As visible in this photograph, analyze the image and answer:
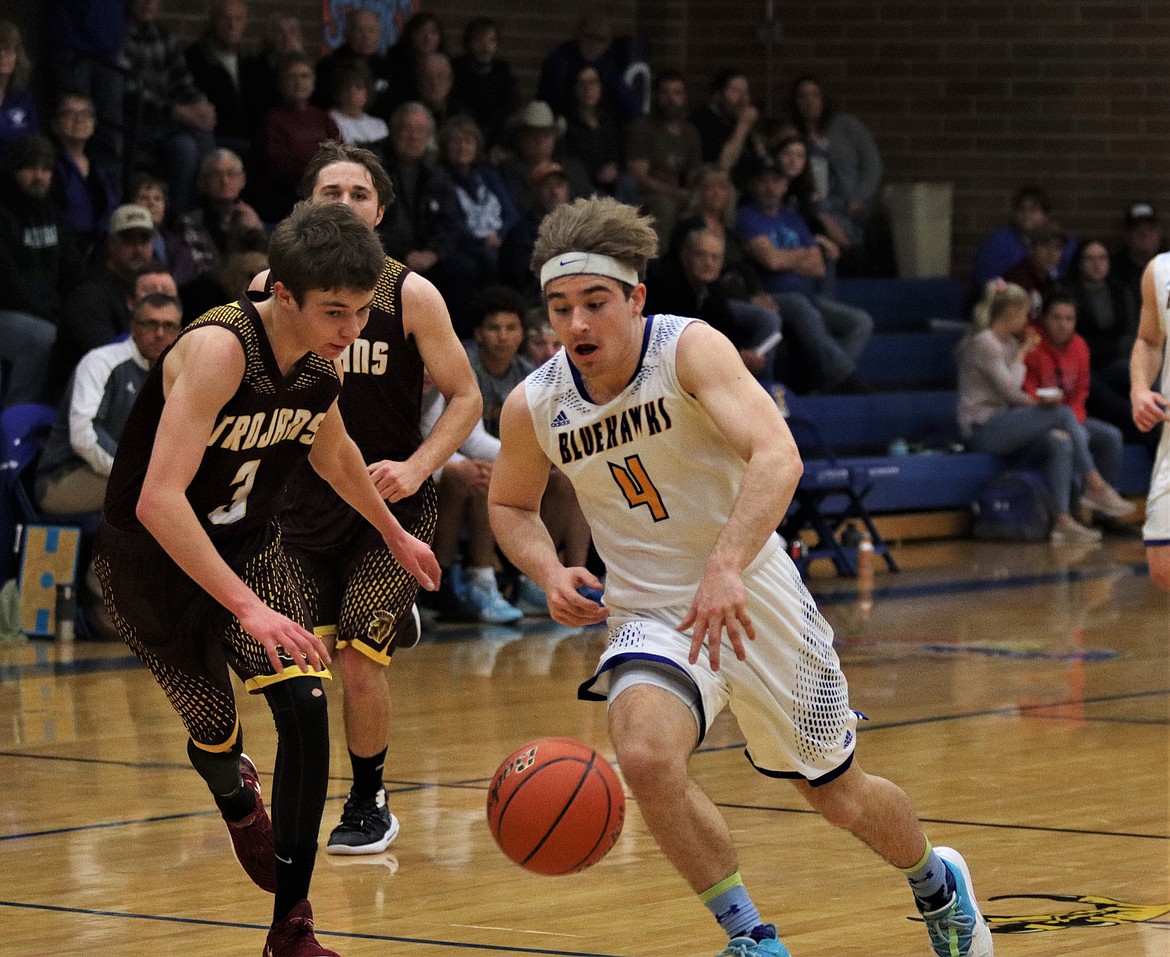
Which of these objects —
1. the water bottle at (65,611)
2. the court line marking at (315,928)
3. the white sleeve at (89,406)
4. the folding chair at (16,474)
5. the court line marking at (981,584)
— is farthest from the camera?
the court line marking at (981,584)

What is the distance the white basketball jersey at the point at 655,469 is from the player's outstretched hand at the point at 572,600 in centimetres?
16

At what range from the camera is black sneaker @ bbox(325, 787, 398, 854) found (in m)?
6.33

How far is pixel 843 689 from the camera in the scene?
4.87 metres

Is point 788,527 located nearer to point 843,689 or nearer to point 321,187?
point 321,187

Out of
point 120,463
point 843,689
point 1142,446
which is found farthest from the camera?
point 1142,446

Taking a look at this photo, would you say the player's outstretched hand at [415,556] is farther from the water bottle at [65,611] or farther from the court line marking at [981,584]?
the court line marking at [981,584]

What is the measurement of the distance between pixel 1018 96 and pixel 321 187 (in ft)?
46.5

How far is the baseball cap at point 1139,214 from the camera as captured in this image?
18172 mm

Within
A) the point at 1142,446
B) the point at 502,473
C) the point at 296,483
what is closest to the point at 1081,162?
the point at 1142,446

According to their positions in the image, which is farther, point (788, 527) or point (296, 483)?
point (788, 527)

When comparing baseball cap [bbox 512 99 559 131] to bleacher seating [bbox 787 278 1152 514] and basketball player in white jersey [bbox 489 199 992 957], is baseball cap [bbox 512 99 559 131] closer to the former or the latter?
bleacher seating [bbox 787 278 1152 514]

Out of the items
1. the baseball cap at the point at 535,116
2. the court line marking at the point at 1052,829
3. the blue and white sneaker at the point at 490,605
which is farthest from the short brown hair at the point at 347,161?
the baseball cap at the point at 535,116

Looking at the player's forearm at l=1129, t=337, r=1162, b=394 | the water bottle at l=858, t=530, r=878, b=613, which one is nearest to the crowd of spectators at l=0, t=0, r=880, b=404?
the water bottle at l=858, t=530, r=878, b=613

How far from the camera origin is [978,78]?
19.5 meters
